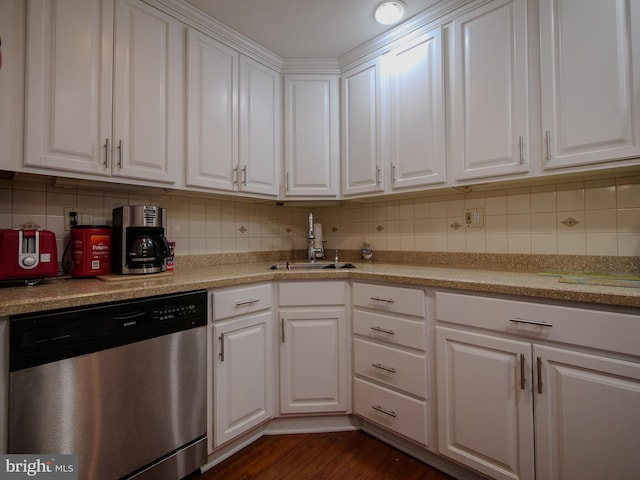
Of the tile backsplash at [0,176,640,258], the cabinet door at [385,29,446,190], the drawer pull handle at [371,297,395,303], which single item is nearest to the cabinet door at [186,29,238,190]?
the tile backsplash at [0,176,640,258]

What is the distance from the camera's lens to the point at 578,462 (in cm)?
100

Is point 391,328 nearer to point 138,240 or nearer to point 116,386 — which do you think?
point 116,386

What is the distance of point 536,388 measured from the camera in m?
1.08

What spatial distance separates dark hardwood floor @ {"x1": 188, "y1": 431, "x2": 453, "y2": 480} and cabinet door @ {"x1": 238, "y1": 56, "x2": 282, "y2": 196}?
1451 millimetres

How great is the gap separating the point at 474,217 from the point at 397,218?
50cm

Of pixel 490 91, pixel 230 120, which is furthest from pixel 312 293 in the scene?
pixel 490 91

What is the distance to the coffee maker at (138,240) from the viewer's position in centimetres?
141

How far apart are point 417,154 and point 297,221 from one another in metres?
1.17

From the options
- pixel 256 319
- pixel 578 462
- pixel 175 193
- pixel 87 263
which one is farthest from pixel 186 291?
pixel 578 462

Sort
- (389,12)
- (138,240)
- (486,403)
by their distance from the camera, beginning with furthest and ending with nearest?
1. (389,12)
2. (138,240)
3. (486,403)

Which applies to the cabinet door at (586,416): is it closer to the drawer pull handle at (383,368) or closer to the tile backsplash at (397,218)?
the drawer pull handle at (383,368)

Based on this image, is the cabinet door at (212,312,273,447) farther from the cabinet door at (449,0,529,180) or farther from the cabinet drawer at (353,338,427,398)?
the cabinet door at (449,0,529,180)

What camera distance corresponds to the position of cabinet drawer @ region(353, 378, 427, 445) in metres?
1.39

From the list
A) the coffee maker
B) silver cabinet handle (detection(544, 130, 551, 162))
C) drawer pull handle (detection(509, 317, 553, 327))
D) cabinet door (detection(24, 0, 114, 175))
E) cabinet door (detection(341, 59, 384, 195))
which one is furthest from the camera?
cabinet door (detection(341, 59, 384, 195))
